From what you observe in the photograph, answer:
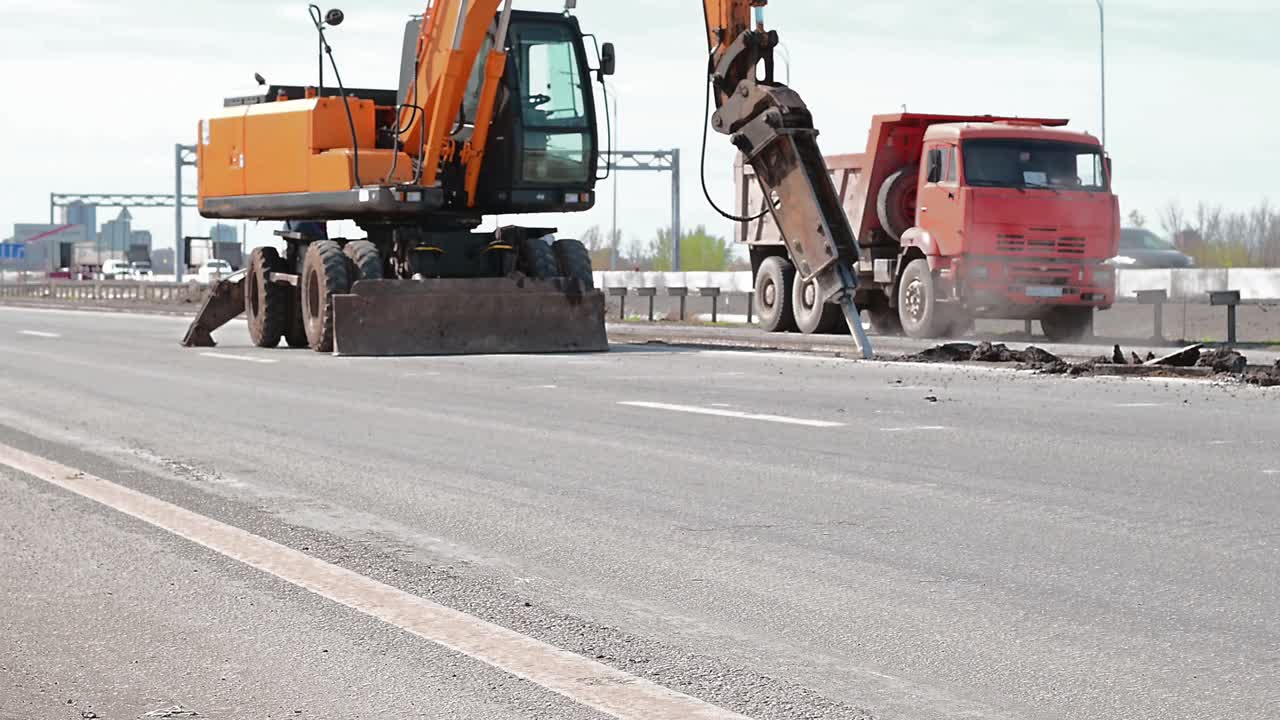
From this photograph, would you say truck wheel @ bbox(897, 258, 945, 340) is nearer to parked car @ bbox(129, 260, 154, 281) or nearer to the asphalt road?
the asphalt road

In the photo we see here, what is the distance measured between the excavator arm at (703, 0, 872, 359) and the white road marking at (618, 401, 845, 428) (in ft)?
21.8

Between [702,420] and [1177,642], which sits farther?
[702,420]

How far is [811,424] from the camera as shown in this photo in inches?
460

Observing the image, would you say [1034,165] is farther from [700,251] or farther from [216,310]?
[700,251]

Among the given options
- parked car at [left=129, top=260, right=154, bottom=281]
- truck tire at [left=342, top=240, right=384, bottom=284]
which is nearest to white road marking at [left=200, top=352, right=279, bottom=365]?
truck tire at [left=342, top=240, right=384, bottom=284]

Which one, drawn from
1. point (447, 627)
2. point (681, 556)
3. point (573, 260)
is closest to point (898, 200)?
point (573, 260)

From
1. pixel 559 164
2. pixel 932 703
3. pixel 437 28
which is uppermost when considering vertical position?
pixel 437 28

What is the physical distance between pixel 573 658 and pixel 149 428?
7642 millimetres

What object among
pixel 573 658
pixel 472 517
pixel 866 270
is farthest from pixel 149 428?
pixel 866 270

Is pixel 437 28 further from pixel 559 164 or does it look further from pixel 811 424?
pixel 811 424

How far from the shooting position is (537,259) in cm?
2297

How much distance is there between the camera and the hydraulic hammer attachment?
1991 cm

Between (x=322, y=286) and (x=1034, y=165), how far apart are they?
31.6 ft

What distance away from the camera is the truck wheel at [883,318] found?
28625 mm
